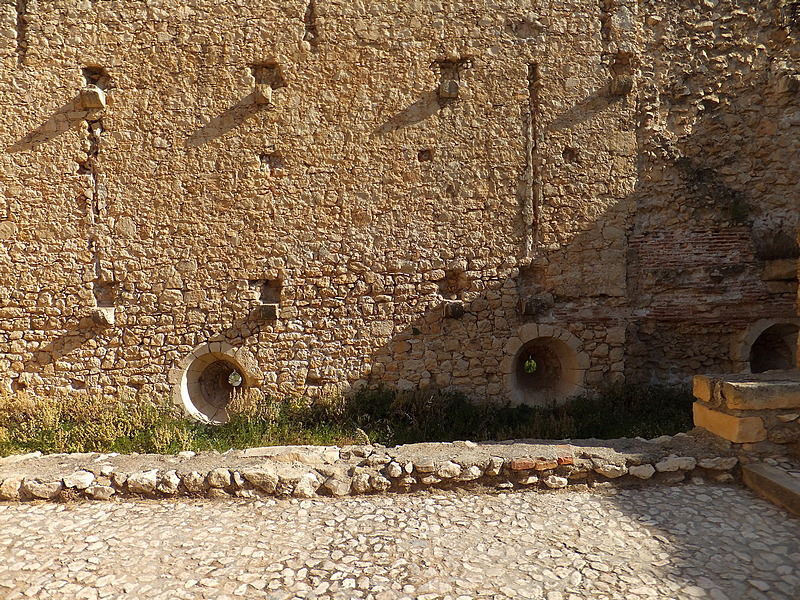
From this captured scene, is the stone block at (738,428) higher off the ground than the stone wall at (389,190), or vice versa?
the stone wall at (389,190)

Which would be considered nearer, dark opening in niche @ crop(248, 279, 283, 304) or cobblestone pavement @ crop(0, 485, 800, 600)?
cobblestone pavement @ crop(0, 485, 800, 600)

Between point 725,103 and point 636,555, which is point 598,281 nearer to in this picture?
point 725,103

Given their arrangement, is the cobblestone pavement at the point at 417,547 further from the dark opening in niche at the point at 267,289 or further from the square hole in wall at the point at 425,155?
the square hole in wall at the point at 425,155

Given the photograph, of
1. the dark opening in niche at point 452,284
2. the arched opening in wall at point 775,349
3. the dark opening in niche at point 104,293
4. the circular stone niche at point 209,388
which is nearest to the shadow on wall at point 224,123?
the dark opening in niche at point 104,293

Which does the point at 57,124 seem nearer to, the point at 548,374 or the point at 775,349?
the point at 548,374

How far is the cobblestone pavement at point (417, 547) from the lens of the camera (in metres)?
2.67

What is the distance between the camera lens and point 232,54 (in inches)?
243

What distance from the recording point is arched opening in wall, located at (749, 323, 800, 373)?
21.5 feet

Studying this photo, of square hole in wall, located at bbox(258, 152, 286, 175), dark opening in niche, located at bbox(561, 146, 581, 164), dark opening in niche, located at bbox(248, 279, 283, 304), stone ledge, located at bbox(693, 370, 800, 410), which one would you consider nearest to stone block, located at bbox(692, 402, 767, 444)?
stone ledge, located at bbox(693, 370, 800, 410)

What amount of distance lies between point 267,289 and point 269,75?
8.62 feet

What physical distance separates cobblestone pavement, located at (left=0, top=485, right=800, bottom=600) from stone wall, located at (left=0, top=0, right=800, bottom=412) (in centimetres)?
276

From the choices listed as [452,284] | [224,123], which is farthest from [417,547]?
[224,123]

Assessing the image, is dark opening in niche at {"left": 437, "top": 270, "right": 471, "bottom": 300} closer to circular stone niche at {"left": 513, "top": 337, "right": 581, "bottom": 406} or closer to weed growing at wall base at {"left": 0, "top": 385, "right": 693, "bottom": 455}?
circular stone niche at {"left": 513, "top": 337, "right": 581, "bottom": 406}

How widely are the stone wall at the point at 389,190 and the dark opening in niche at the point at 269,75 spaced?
26 mm
